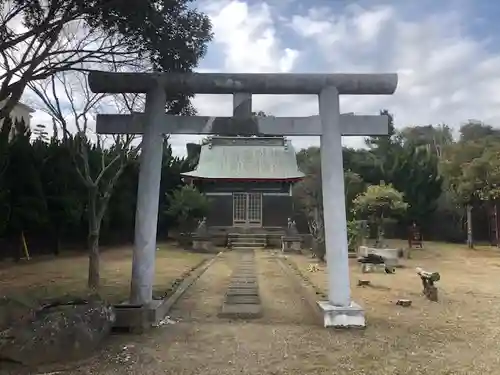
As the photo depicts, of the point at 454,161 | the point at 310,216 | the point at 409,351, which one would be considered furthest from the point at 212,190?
the point at 409,351

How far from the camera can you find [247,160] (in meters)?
25.5

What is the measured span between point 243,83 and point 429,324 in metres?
4.26

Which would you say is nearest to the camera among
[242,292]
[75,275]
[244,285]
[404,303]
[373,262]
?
[404,303]

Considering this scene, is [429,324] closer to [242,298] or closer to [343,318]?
[343,318]

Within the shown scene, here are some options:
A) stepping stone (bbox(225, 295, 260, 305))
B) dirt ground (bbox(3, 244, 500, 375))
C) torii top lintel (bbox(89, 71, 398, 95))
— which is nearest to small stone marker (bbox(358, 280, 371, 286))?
dirt ground (bbox(3, 244, 500, 375))

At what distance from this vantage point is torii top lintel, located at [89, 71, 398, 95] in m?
6.25

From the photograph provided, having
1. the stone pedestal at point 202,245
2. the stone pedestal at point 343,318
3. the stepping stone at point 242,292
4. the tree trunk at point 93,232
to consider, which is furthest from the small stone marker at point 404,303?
the stone pedestal at point 202,245

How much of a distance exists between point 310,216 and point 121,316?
16771mm

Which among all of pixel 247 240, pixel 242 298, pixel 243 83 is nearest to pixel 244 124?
pixel 243 83

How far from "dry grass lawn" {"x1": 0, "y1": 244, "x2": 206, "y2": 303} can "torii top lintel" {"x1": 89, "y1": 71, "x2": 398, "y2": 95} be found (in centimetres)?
316

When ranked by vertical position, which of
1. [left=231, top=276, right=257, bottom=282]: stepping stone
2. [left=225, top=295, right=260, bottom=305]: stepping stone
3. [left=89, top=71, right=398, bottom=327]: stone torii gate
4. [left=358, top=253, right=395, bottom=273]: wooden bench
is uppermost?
[left=89, top=71, right=398, bottom=327]: stone torii gate

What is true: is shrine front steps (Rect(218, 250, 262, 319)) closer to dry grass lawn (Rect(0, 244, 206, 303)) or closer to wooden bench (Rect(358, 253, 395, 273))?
dry grass lawn (Rect(0, 244, 206, 303))

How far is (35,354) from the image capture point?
4434mm

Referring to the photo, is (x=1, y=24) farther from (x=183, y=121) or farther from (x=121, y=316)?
(x=121, y=316)
